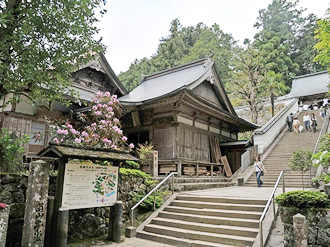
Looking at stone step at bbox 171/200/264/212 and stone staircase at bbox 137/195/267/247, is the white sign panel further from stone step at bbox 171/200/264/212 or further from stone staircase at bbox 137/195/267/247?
stone step at bbox 171/200/264/212

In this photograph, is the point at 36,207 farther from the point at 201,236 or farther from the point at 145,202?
the point at 201,236

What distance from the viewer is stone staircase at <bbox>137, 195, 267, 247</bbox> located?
5973mm

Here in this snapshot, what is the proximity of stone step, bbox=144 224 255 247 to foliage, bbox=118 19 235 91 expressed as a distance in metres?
35.4

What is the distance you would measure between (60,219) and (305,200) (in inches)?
209

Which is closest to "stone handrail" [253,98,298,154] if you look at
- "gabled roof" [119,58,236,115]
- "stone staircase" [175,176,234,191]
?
"gabled roof" [119,58,236,115]

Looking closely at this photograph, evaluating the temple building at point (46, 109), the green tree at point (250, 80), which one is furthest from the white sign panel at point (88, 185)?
the green tree at point (250, 80)

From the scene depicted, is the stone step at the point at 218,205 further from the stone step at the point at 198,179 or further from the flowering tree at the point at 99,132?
the flowering tree at the point at 99,132

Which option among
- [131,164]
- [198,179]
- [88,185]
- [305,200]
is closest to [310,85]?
[198,179]

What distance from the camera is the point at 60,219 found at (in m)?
5.26

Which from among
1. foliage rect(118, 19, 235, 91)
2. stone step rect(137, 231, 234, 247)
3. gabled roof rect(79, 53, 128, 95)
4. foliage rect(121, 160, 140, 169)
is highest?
foliage rect(118, 19, 235, 91)

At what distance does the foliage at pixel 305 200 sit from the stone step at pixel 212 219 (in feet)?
4.98

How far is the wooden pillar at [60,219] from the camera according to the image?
5223 mm

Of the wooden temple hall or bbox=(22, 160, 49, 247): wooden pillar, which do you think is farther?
the wooden temple hall

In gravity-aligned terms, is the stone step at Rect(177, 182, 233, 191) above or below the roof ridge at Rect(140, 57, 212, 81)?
below
